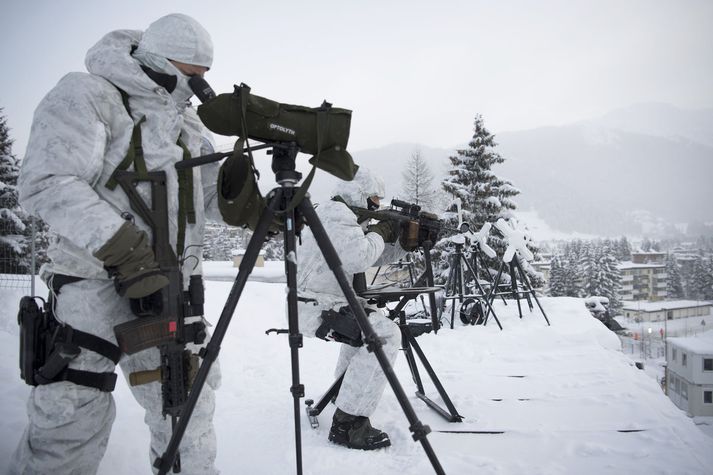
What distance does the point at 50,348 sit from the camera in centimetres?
166

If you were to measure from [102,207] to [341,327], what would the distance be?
2.04 m

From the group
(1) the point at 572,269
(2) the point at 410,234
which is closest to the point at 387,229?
(2) the point at 410,234

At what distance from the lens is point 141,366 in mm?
1885

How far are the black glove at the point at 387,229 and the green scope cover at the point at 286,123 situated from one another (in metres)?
1.87

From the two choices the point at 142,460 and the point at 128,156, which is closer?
the point at 128,156

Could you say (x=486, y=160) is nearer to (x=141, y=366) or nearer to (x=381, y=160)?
(x=141, y=366)

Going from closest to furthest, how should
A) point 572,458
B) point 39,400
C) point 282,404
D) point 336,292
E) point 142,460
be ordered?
1. point 39,400
2. point 142,460
3. point 572,458
4. point 336,292
5. point 282,404

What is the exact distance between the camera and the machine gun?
402 centimetres

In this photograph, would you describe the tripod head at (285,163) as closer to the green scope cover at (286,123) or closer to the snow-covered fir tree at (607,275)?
the green scope cover at (286,123)

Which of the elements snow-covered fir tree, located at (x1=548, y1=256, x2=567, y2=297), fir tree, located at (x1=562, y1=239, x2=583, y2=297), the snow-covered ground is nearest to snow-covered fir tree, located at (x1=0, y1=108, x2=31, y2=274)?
the snow-covered ground

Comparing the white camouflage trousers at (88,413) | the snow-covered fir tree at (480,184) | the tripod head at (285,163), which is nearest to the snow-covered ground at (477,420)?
the white camouflage trousers at (88,413)

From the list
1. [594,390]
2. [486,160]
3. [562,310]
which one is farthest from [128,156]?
[486,160]

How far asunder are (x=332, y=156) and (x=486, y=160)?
56.1ft

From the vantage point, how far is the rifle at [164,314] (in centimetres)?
170
